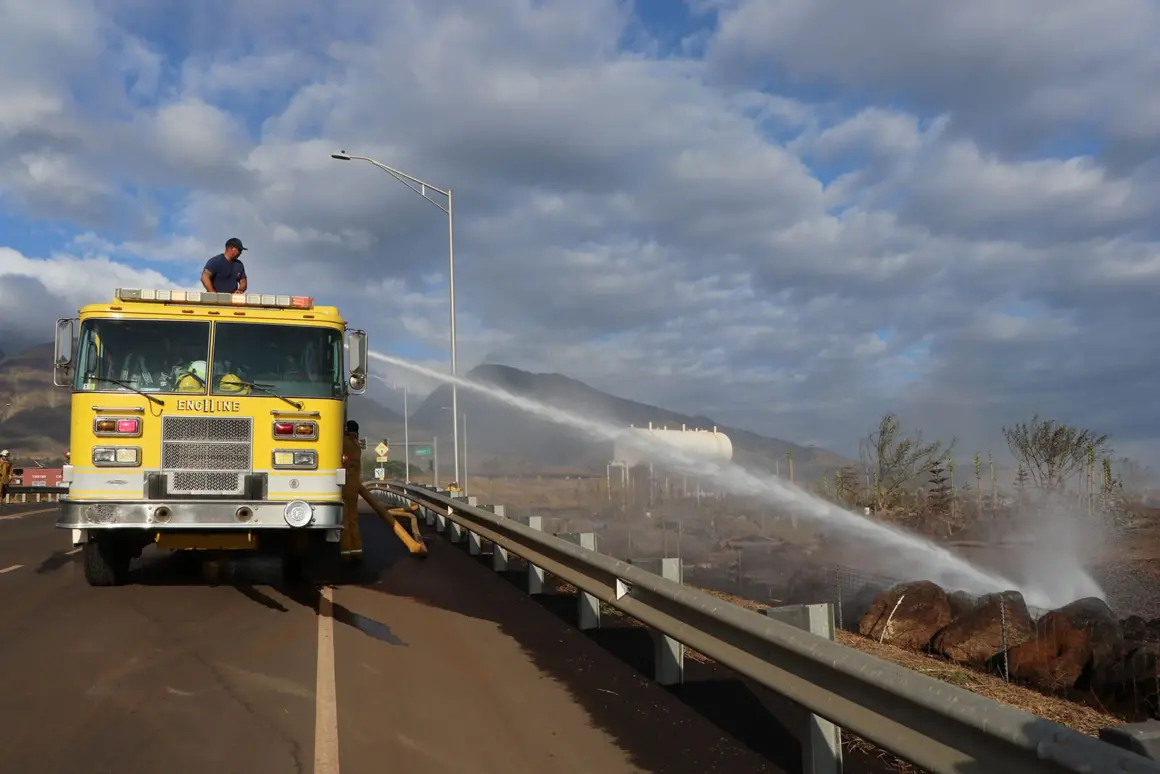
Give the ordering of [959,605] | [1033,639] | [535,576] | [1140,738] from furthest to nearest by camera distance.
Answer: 1. [535,576]
2. [959,605]
3. [1033,639]
4. [1140,738]

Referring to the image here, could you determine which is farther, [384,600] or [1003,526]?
[1003,526]

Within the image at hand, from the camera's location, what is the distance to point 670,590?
5.99 m

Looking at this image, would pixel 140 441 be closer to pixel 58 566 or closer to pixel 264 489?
pixel 264 489

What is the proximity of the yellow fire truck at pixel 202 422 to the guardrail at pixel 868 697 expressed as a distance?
14.6 feet

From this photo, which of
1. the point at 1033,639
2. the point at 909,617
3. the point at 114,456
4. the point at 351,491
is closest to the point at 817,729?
the point at 1033,639

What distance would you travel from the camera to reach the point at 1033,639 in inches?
309

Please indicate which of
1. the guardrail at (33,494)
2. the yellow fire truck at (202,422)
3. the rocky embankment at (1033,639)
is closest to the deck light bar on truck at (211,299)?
the yellow fire truck at (202,422)

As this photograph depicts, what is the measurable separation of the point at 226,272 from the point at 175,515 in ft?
11.9

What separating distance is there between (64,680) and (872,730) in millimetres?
5607

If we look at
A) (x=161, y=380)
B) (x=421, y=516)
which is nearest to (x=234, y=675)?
(x=161, y=380)

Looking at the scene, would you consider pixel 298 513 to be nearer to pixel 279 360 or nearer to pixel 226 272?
pixel 279 360

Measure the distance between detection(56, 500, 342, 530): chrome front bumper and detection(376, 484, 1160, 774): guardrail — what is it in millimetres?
4376

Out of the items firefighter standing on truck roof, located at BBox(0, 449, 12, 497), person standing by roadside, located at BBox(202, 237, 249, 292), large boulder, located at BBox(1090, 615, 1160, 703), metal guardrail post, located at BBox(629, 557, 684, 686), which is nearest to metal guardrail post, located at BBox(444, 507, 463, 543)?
person standing by roadside, located at BBox(202, 237, 249, 292)

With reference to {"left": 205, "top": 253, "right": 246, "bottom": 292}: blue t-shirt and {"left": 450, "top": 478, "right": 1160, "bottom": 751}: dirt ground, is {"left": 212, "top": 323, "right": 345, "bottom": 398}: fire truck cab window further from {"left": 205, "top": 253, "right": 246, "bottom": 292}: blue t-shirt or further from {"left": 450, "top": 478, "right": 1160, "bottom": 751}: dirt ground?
{"left": 450, "top": 478, "right": 1160, "bottom": 751}: dirt ground
